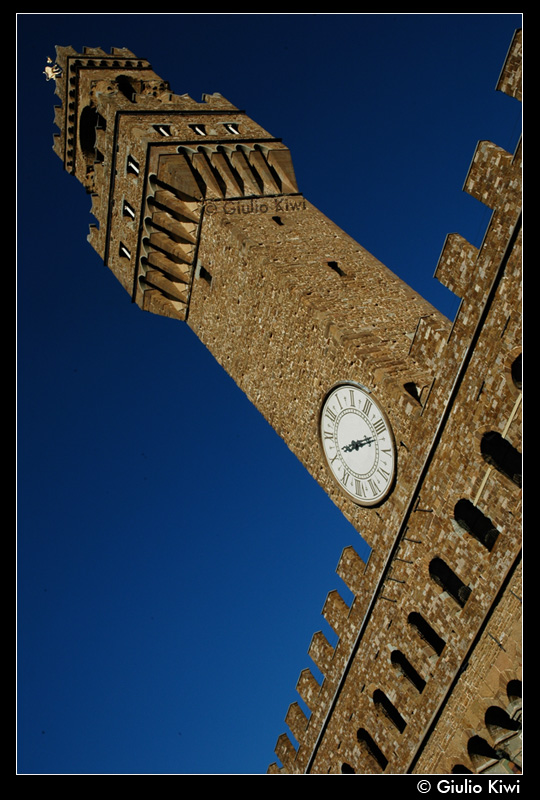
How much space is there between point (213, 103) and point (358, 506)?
1413 cm

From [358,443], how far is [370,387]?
42.9 inches

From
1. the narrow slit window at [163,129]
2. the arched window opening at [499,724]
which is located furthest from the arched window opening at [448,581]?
the narrow slit window at [163,129]

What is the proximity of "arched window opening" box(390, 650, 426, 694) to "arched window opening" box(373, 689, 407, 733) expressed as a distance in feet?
1.83

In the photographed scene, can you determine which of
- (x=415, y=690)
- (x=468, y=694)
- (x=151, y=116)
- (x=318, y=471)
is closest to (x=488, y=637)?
(x=468, y=694)

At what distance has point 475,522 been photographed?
1231 centimetres

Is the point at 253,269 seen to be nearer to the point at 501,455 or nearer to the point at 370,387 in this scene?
the point at 370,387

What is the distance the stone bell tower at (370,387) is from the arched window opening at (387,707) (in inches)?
1.4

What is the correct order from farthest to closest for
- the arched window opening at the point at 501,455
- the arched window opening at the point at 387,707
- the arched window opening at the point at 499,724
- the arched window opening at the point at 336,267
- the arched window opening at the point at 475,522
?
1. the arched window opening at the point at 336,267
2. the arched window opening at the point at 387,707
3. the arched window opening at the point at 475,522
4. the arched window opening at the point at 501,455
5. the arched window opening at the point at 499,724

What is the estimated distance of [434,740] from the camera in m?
12.3

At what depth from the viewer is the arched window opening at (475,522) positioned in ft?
39.8

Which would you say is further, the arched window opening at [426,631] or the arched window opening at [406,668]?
the arched window opening at [406,668]

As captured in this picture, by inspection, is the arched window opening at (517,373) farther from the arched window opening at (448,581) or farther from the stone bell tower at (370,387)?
the arched window opening at (448,581)

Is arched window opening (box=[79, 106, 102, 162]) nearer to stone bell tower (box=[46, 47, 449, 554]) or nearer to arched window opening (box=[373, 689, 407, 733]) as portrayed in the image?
stone bell tower (box=[46, 47, 449, 554])

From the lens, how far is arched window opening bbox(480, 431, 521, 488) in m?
11.6
